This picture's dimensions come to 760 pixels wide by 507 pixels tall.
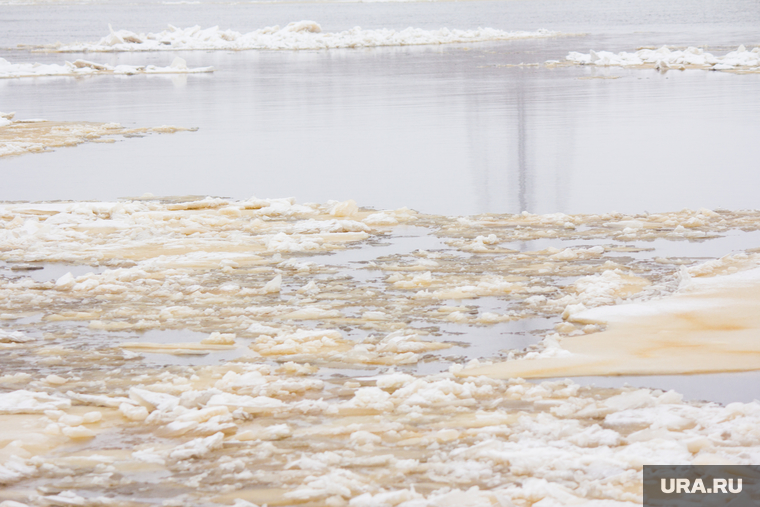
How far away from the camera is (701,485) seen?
136 inches

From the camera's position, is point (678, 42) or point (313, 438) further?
point (678, 42)

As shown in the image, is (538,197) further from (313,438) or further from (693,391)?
(313,438)

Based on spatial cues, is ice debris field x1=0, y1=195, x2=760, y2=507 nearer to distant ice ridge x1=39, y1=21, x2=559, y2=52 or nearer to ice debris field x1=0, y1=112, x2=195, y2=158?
ice debris field x1=0, y1=112, x2=195, y2=158

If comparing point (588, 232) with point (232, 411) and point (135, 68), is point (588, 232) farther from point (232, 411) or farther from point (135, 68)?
point (135, 68)

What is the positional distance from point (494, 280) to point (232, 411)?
2.73m

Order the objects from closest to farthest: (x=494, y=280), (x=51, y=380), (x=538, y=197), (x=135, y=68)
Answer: (x=51, y=380), (x=494, y=280), (x=538, y=197), (x=135, y=68)

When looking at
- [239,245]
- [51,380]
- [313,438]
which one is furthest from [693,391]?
[239,245]

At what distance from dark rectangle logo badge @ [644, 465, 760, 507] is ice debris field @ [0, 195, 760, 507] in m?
0.07

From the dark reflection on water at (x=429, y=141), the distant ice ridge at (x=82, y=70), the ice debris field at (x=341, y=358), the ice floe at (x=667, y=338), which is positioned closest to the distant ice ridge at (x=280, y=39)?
the distant ice ridge at (x=82, y=70)

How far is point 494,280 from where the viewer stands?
6.53m

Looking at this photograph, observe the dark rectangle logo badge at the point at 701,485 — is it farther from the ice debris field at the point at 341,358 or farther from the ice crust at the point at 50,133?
the ice crust at the point at 50,133

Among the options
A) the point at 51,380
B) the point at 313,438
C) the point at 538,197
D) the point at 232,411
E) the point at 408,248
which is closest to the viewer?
the point at 313,438

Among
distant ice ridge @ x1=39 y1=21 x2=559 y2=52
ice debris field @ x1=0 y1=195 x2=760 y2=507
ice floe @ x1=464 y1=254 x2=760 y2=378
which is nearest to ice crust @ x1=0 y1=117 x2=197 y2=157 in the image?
ice debris field @ x1=0 y1=195 x2=760 y2=507

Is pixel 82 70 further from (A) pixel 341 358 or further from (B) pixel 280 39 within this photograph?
(A) pixel 341 358
